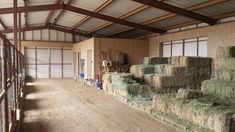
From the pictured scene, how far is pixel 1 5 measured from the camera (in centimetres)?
957

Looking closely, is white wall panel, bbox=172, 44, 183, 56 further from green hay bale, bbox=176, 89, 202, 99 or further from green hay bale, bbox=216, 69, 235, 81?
green hay bale, bbox=176, 89, 202, 99

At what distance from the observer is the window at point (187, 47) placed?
33.0 feet

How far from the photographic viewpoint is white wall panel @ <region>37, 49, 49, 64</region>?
17234 mm

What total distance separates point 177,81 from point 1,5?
7904mm

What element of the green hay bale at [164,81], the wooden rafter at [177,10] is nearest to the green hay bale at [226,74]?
the green hay bale at [164,81]

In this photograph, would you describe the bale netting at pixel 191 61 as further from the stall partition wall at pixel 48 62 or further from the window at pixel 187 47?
the stall partition wall at pixel 48 62

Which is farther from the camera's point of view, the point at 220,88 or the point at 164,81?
the point at 164,81

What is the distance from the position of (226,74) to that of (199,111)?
7.62ft

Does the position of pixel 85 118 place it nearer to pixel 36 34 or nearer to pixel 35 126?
pixel 35 126

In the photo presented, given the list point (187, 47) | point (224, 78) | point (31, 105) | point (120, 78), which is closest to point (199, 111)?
point (224, 78)

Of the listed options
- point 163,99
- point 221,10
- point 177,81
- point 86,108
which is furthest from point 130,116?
point 221,10

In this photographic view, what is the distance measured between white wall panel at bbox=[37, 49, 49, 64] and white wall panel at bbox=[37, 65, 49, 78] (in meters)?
0.39

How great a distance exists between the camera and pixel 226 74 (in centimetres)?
597

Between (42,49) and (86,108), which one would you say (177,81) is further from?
(42,49)
